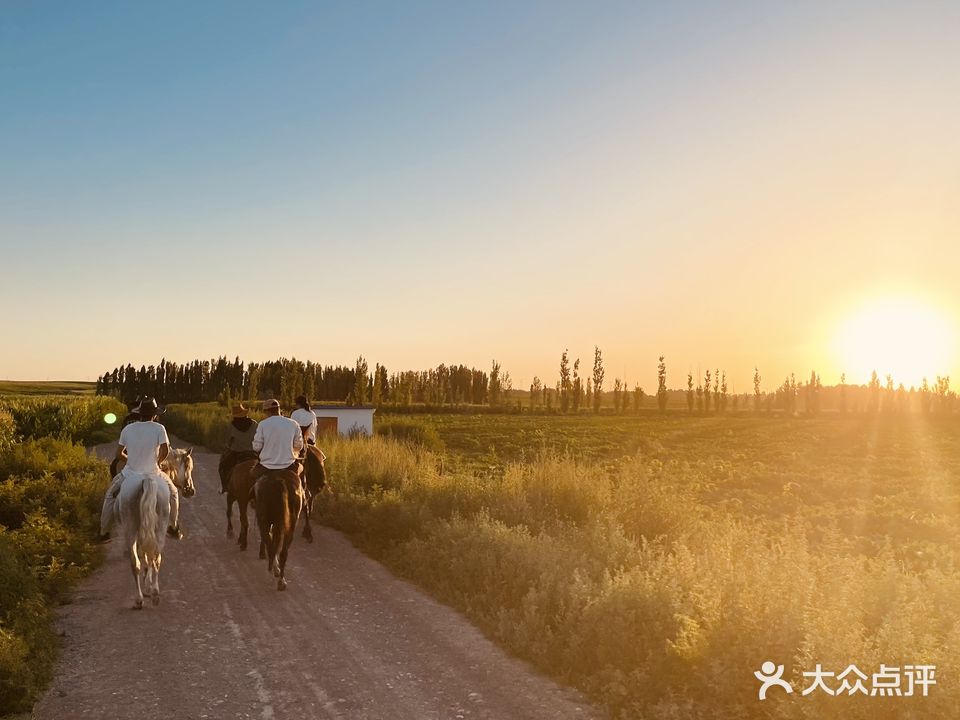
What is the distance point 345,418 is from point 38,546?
30871 millimetres

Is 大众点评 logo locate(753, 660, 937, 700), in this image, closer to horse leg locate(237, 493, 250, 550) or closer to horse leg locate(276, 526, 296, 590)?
horse leg locate(276, 526, 296, 590)

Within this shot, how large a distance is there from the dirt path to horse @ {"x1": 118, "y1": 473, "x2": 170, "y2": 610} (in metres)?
0.52

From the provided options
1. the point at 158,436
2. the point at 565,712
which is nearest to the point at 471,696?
the point at 565,712

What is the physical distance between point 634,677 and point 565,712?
2.52 ft

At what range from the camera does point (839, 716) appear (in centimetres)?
555

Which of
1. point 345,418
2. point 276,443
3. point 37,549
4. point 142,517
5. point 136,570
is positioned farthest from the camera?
point 345,418

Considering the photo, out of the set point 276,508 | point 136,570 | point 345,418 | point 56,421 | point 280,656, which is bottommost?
point 280,656

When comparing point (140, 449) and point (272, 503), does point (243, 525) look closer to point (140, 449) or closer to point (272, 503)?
point (272, 503)

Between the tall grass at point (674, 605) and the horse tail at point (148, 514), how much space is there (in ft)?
12.8

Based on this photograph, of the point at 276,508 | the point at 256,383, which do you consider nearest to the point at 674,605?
the point at 276,508

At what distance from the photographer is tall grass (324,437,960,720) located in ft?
20.1

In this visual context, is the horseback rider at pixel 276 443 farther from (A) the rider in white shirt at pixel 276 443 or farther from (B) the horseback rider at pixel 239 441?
(B) the horseback rider at pixel 239 441

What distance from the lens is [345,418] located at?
140 ft

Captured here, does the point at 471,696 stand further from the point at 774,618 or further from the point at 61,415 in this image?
the point at 61,415
